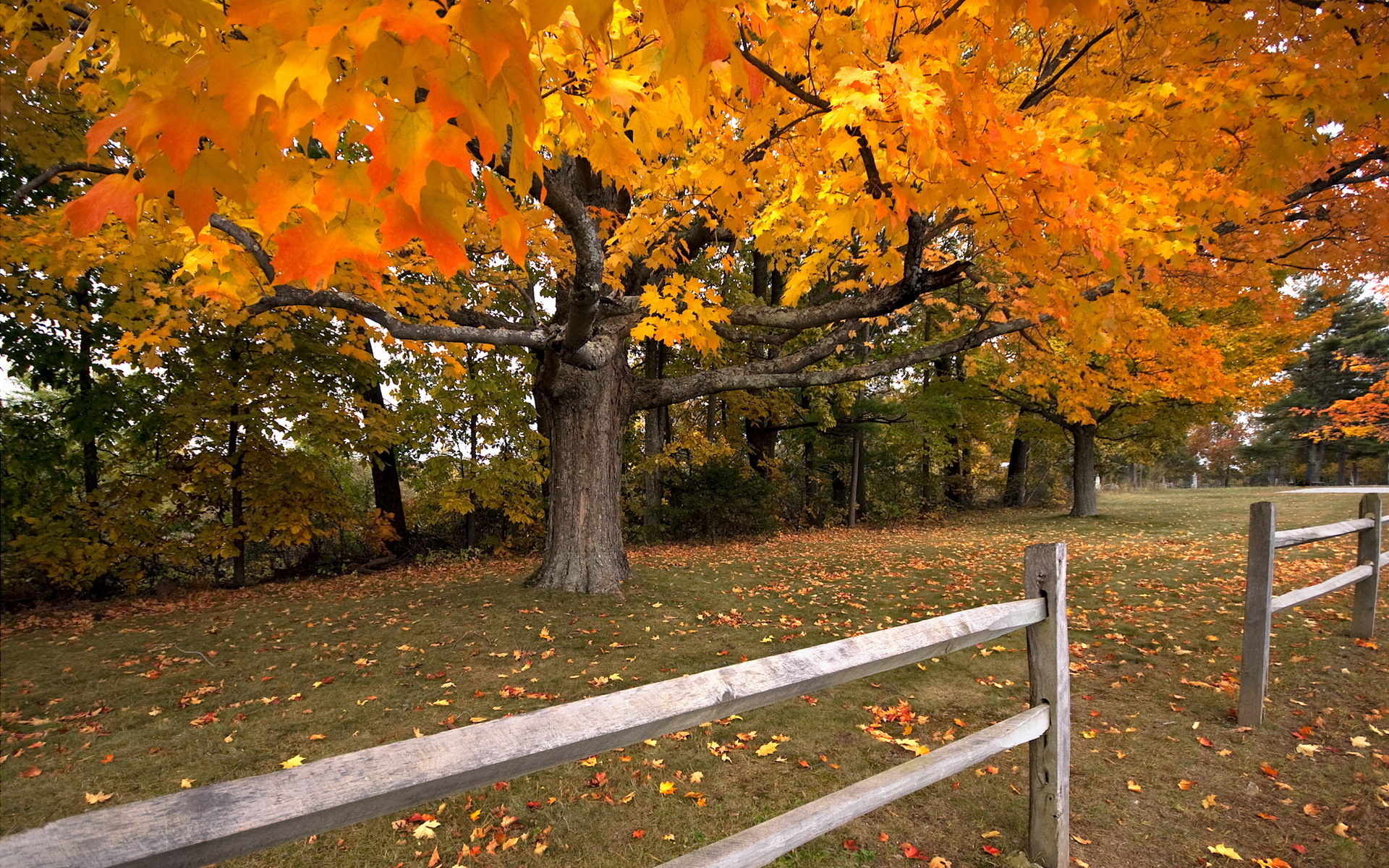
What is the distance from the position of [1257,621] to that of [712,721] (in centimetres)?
384

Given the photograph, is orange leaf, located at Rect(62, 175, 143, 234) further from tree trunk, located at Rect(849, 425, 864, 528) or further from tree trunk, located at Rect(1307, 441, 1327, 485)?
tree trunk, located at Rect(1307, 441, 1327, 485)

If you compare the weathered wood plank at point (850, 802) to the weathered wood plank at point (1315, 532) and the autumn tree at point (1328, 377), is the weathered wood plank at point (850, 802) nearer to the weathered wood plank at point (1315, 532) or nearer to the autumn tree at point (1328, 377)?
the weathered wood plank at point (1315, 532)

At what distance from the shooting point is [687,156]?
5746mm

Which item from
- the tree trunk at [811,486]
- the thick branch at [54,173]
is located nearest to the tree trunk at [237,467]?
the thick branch at [54,173]

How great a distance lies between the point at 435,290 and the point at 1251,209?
310 inches

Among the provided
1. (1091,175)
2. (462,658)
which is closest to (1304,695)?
(1091,175)

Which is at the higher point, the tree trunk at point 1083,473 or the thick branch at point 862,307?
the thick branch at point 862,307

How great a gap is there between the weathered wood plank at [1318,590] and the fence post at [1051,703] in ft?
7.79

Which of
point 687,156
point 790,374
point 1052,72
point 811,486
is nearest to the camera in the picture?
point 1052,72

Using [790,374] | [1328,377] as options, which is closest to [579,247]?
[790,374]

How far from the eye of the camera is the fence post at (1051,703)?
104 inches

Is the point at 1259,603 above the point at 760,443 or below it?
below

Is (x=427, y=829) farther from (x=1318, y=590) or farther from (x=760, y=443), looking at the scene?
(x=760, y=443)

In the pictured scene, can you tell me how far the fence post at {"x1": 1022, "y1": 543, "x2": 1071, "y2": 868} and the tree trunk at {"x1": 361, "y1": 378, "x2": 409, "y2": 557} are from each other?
40.3 feet
